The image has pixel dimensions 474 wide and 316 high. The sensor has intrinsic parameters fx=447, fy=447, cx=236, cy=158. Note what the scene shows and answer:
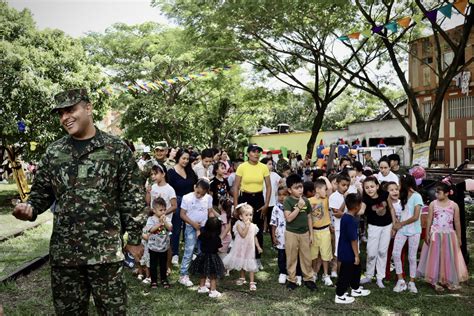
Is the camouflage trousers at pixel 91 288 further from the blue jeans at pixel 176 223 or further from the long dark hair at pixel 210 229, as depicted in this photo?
the blue jeans at pixel 176 223

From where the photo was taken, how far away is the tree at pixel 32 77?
1243 centimetres

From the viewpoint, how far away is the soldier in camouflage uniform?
9.86 feet

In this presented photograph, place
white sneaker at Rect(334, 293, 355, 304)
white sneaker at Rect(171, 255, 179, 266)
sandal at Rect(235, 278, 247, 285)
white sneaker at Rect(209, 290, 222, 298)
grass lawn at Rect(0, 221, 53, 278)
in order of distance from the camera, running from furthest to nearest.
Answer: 1. white sneaker at Rect(171, 255, 179, 266)
2. grass lawn at Rect(0, 221, 53, 278)
3. sandal at Rect(235, 278, 247, 285)
4. white sneaker at Rect(209, 290, 222, 298)
5. white sneaker at Rect(334, 293, 355, 304)

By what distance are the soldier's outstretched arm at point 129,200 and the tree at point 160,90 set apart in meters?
19.9

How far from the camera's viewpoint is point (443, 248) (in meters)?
5.91

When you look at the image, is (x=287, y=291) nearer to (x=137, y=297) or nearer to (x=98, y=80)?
(x=137, y=297)

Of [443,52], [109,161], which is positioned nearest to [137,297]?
[109,161]

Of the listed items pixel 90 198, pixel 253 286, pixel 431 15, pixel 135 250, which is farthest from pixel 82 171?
pixel 431 15

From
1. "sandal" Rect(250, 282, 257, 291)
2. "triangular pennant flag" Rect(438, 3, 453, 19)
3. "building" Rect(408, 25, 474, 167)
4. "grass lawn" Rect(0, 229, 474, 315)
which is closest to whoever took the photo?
"grass lawn" Rect(0, 229, 474, 315)

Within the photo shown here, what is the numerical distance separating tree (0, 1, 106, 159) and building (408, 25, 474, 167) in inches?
586

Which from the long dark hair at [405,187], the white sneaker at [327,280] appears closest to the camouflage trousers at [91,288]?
the white sneaker at [327,280]

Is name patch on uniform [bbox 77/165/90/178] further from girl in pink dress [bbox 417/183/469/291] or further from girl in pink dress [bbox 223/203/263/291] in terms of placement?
girl in pink dress [bbox 417/183/469/291]

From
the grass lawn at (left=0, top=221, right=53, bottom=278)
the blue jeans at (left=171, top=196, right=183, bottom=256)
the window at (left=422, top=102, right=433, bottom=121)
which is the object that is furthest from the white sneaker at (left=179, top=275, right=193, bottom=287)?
the window at (left=422, top=102, right=433, bottom=121)

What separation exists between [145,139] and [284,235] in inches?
891
